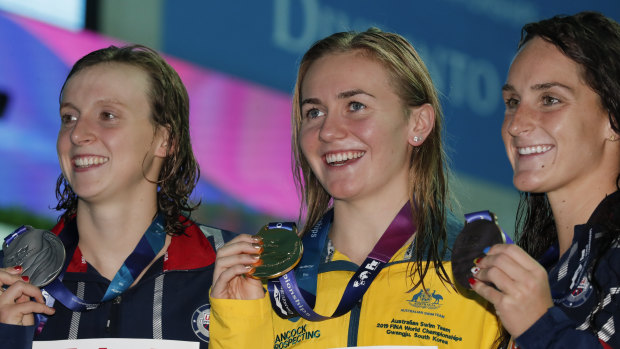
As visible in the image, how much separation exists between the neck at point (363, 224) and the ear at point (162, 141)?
80cm

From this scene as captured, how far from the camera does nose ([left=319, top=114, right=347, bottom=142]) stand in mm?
2572

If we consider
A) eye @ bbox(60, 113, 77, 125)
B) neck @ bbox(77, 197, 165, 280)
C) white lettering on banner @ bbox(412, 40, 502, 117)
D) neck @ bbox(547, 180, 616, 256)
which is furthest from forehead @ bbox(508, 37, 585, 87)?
white lettering on banner @ bbox(412, 40, 502, 117)

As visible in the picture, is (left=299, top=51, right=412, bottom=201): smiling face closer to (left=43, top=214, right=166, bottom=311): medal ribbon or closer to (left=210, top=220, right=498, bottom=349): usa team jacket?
(left=210, top=220, right=498, bottom=349): usa team jacket

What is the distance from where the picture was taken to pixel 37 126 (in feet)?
13.7

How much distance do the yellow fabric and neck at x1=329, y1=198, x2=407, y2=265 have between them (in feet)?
0.40

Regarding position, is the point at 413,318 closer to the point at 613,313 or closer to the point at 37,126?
the point at 613,313

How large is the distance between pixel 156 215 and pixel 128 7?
5.83ft

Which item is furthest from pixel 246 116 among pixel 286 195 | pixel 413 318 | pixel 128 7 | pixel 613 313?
pixel 613 313

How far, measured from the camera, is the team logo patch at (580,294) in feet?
6.66

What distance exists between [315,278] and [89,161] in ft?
3.07

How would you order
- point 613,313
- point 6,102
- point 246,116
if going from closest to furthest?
point 613,313 < point 6,102 < point 246,116

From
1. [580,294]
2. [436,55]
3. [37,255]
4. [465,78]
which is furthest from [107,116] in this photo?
[465,78]

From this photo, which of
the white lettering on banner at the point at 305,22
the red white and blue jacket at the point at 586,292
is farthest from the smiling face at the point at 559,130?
the white lettering on banner at the point at 305,22

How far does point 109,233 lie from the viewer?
2.94 metres
